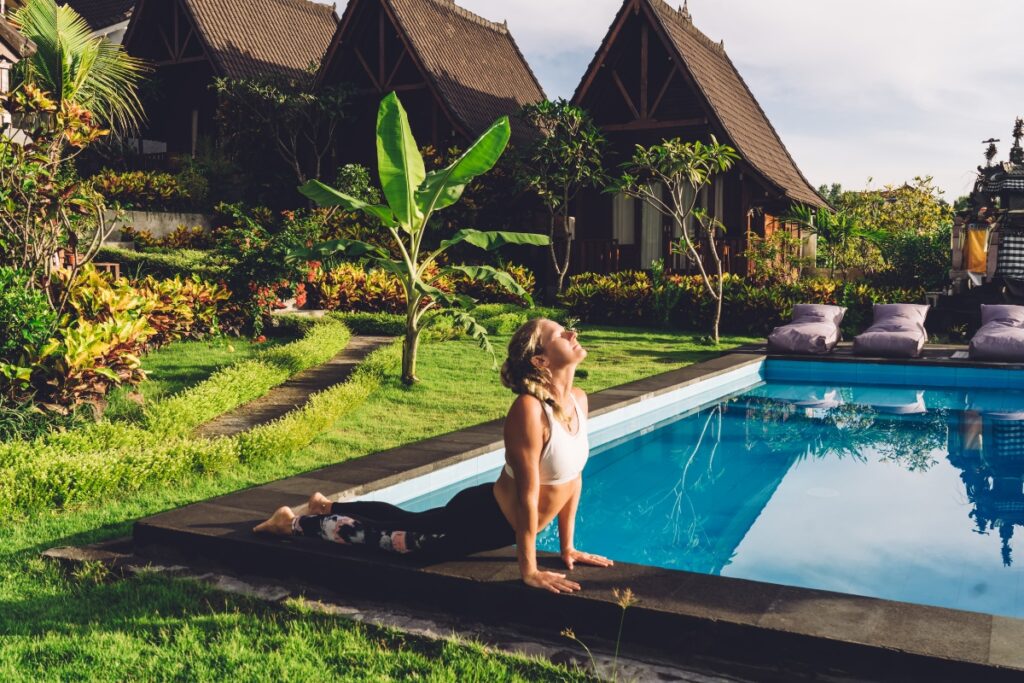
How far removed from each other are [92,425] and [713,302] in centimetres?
1172

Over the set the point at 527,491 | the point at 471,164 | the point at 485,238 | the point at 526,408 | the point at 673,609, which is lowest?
the point at 673,609

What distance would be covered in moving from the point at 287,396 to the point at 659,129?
1257cm

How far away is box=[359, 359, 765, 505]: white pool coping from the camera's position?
6.26 metres

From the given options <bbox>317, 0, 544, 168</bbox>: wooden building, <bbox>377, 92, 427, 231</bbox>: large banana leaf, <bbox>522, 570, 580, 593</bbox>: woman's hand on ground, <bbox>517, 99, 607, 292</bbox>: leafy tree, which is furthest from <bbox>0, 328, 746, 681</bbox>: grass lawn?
<bbox>317, 0, 544, 168</bbox>: wooden building

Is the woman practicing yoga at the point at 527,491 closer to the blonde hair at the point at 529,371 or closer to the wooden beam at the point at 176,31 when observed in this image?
the blonde hair at the point at 529,371

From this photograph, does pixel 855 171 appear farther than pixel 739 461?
Yes

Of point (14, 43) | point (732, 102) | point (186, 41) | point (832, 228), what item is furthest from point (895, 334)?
point (186, 41)

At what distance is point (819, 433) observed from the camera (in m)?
9.80

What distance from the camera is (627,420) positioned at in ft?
31.5

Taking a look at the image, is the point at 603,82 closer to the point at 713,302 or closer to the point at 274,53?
the point at 713,302

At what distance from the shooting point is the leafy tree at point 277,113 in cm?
2059

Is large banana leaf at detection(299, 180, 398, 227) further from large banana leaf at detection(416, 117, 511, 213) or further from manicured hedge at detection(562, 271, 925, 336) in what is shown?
manicured hedge at detection(562, 271, 925, 336)

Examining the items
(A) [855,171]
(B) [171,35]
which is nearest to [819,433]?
(B) [171,35]

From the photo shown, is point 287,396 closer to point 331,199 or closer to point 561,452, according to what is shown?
point 331,199
